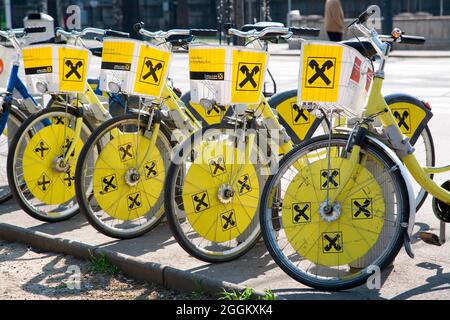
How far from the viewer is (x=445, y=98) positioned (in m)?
13.3

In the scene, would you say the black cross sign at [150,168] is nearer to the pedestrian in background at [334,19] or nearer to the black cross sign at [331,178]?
the black cross sign at [331,178]

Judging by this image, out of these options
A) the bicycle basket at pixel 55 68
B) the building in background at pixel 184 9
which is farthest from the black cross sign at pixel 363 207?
the building in background at pixel 184 9

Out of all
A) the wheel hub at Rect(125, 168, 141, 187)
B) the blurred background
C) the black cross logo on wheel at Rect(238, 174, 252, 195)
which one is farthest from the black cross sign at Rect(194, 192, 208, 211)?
the blurred background

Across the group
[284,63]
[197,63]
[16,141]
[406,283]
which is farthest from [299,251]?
[284,63]

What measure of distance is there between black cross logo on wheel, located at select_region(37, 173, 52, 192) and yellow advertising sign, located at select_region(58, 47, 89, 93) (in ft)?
2.23

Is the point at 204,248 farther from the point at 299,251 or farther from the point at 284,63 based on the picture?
the point at 284,63

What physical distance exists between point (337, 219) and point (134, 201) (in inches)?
66.9

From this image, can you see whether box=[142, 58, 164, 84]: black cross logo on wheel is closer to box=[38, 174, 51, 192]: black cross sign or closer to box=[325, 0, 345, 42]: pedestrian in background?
box=[38, 174, 51, 192]: black cross sign

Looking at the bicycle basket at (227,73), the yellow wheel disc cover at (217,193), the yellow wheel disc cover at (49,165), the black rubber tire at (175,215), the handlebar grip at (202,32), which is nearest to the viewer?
the bicycle basket at (227,73)

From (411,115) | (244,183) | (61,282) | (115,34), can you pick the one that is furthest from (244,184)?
(115,34)

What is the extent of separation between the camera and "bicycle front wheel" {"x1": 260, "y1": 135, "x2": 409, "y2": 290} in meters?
4.53

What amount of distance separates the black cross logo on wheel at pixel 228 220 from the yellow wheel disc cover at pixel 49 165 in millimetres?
1581

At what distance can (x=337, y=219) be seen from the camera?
15.0 feet

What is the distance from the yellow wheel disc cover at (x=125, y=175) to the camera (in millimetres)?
5680
